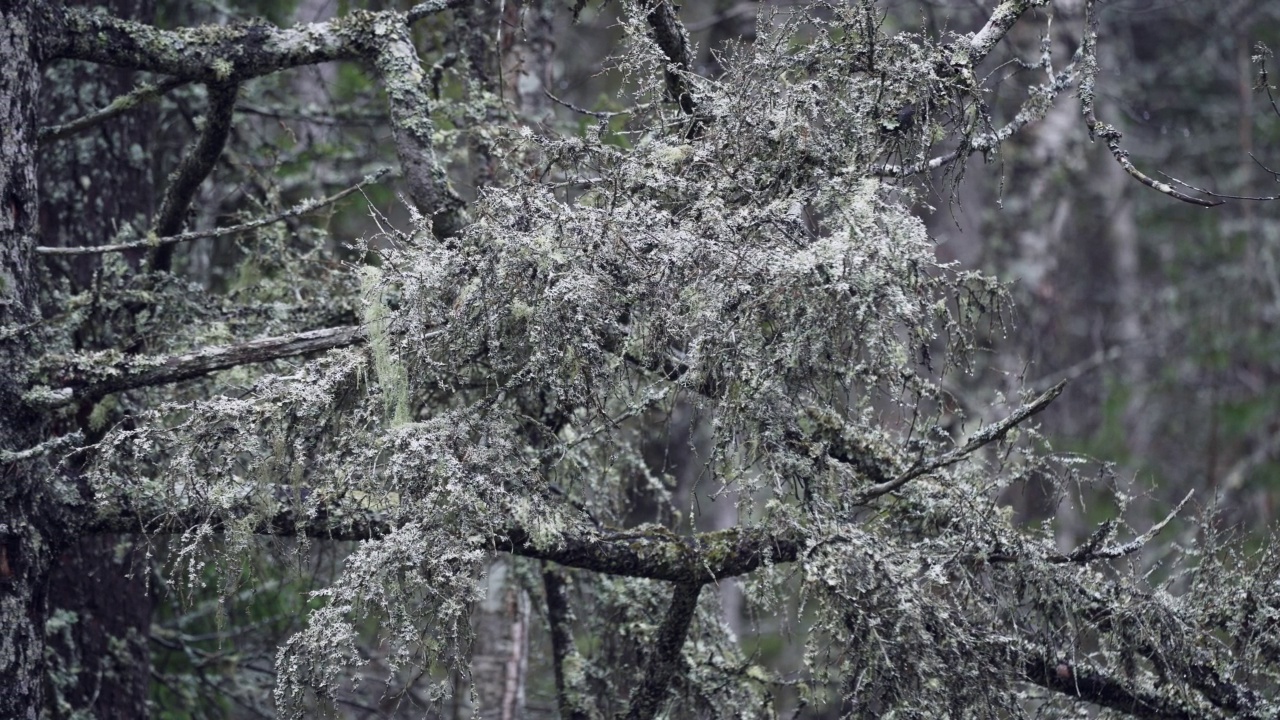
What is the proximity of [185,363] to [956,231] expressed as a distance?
6.27 metres

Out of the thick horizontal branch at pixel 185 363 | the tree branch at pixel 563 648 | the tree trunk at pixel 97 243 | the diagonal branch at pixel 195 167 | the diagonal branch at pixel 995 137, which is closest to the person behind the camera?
the diagonal branch at pixel 995 137

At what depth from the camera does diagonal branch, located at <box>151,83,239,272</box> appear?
3834 millimetres

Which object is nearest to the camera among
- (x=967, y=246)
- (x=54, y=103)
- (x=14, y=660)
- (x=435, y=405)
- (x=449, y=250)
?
(x=449, y=250)

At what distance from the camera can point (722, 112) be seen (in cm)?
312

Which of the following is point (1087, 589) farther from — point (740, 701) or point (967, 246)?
point (967, 246)

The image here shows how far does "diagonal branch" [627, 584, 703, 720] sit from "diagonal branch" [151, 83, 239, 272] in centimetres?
200

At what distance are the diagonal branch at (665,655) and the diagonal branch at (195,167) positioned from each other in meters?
2.00

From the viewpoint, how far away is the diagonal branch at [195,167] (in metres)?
3.83

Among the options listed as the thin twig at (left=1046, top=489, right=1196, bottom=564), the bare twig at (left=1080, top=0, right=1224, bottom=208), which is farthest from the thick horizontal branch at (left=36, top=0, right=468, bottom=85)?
the thin twig at (left=1046, top=489, right=1196, bottom=564)

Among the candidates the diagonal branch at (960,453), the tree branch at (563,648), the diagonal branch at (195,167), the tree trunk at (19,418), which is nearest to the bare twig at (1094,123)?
the diagonal branch at (960,453)

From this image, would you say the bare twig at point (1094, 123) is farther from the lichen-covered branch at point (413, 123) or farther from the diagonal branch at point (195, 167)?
the diagonal branch at point (195, 167)

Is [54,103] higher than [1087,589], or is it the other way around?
[54,103]

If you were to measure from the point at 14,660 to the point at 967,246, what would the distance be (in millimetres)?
7004

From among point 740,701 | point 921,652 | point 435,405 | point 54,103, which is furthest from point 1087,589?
point 54,103
